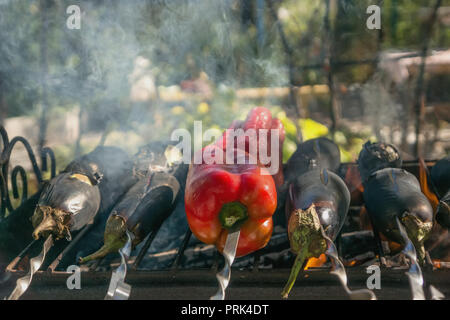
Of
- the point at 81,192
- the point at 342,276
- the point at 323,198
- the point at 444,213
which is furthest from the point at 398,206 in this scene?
the point at 81,192

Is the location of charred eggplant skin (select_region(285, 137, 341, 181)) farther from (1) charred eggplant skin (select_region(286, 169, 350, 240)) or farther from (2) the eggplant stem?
(2) the eggplant stem

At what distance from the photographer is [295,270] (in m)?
1.33

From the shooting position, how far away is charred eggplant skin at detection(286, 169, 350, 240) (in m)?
1.50

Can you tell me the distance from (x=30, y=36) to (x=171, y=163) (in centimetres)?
148

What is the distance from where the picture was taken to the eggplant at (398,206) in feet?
4.76

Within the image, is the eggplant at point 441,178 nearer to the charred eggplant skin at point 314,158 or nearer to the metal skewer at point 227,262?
the charred eggplant skin at point 314,158

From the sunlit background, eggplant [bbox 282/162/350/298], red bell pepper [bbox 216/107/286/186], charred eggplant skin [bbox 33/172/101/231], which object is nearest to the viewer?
eggplant [bbox 282/162/350/298]

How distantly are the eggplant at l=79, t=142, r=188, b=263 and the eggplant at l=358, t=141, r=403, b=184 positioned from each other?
37.9 inches

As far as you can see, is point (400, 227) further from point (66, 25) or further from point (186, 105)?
point (186, 105)

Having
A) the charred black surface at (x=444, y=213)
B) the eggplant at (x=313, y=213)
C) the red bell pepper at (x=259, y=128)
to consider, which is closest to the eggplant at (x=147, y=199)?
the red bell pepper at (x=259, y=128)

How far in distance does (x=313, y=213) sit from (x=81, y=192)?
1.03 meters

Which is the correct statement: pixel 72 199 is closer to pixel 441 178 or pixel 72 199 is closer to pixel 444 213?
pixel 444 213

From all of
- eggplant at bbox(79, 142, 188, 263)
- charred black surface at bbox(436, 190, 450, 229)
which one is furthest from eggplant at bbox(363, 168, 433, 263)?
eggplant at bbox(79, 142, 188, 263)

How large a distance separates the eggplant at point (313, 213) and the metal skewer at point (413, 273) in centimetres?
Answer: 24
